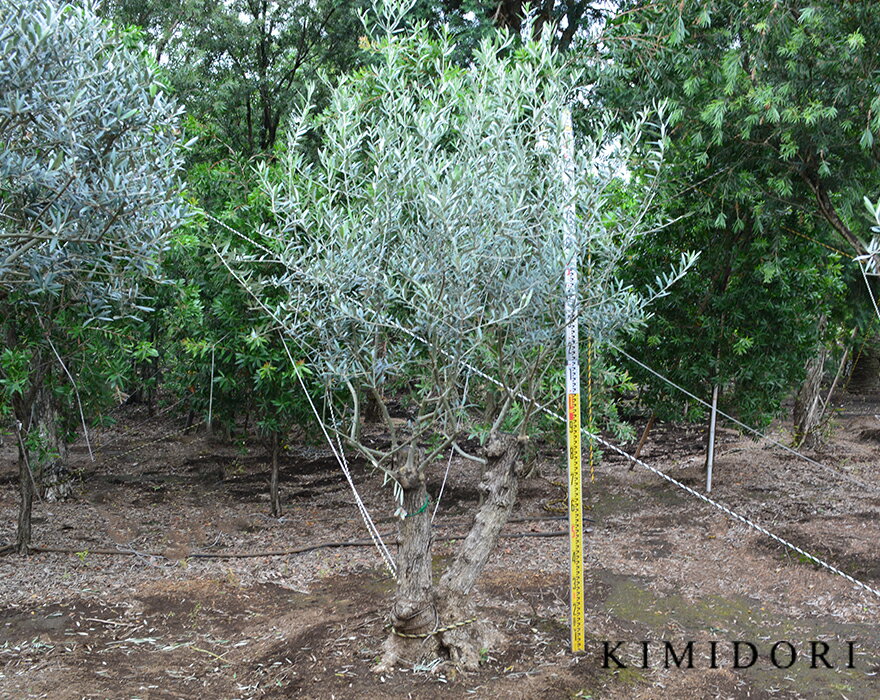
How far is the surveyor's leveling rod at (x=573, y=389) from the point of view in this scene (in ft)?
15.7

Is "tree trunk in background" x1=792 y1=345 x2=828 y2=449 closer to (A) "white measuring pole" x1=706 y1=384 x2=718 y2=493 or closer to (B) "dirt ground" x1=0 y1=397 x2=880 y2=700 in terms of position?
(B) "dirt ground" x1=0 y1=397 x2=880 y2=700

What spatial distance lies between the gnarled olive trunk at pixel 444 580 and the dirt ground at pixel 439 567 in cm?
14

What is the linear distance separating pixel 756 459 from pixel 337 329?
995 cm

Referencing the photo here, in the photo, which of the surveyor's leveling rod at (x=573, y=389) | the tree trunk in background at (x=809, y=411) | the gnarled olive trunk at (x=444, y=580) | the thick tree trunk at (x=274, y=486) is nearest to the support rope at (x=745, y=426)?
the tree trunk in background at (x=809, y=411)

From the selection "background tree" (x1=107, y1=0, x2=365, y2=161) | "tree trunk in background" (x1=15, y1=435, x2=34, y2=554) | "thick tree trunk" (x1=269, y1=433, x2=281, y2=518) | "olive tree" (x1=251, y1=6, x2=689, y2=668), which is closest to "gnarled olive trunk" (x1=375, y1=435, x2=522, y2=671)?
"olive tree" (x1=251, y1=6, x2=689, y2=668)

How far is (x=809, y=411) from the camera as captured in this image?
528 inches

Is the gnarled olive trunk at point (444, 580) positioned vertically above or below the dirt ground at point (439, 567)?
above

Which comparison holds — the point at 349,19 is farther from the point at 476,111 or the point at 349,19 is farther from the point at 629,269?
the point at 476,111

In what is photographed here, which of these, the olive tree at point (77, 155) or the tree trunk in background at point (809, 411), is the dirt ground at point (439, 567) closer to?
the tree trunk in background at point (809, 411)

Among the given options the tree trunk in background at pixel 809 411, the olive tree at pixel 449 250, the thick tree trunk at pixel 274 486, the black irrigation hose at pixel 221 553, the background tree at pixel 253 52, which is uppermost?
the background tree at pixel 253 52

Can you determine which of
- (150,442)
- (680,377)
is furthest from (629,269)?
(150,442)

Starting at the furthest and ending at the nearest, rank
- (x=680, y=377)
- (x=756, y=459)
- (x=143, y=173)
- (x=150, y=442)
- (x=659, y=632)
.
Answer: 1. (x=150, y=442)
2. (x=756, y=459)
3. (x=680, y=377)
4. (x=659, y=632)
5. (x=143, y=173)

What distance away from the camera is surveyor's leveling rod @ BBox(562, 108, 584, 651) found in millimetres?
4781

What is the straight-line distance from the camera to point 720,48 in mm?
7801
